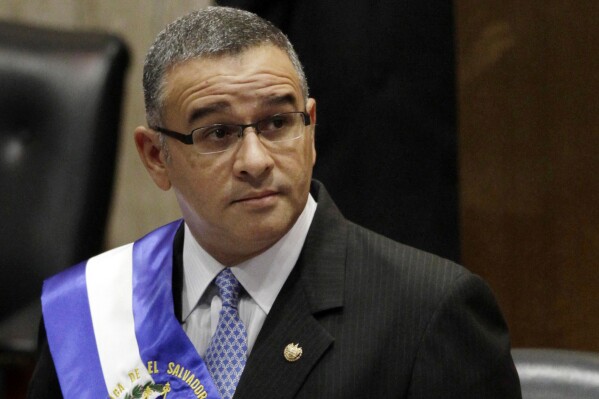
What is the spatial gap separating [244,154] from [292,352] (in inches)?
8.9

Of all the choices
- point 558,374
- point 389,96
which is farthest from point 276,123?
point 389,96

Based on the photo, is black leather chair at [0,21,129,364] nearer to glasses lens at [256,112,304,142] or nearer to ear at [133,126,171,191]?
ear at [133,126,171,191]

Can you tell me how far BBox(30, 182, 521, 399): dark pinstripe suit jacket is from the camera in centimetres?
131

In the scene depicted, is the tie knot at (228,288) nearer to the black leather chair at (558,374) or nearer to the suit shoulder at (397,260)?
the suit shoulder at (397,260)

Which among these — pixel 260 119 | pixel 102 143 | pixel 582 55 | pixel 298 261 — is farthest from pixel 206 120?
pixel 582 55

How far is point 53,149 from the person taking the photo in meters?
2.13

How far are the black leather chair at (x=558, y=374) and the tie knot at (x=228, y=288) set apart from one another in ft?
1.11

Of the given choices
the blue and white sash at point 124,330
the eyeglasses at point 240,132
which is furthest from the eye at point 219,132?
the blue and white sash at point 124,330

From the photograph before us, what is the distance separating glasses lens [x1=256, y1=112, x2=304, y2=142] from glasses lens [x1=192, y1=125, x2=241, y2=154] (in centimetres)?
3

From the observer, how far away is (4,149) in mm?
2152

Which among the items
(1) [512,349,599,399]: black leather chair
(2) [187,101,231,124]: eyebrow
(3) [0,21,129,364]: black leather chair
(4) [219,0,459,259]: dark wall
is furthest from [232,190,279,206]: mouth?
(3) [0,21,129,364]: black leather chair

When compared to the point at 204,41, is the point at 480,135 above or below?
below

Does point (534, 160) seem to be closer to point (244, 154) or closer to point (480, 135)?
point (480, 135)

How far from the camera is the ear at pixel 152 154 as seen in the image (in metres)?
1.49
